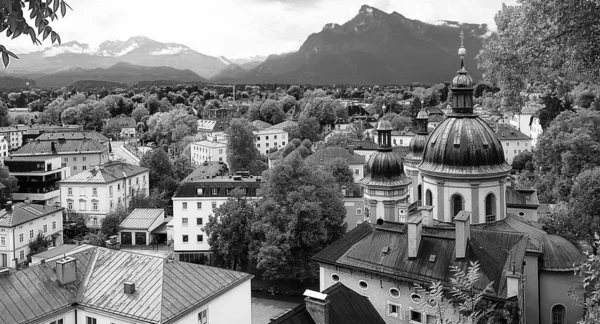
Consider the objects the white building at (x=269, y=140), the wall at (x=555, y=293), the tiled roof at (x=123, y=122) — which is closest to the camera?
the wall at (x=555, y=293)

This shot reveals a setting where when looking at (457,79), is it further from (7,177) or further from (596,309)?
(7,177)

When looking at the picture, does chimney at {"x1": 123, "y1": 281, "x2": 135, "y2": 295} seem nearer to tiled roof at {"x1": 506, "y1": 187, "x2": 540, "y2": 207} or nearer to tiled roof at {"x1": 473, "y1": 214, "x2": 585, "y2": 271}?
tiled roof at {"x1": 473, "y1": 214, "x2": 585, "y2": 271}

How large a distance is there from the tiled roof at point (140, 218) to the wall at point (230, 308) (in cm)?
2844

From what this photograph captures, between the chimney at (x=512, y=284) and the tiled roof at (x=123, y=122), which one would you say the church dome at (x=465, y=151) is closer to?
the chimney at (x=512, y=284)

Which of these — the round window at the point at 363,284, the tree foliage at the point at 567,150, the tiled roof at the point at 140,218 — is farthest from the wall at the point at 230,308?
the tree foliage at the point at 567,150

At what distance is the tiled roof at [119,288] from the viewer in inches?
917

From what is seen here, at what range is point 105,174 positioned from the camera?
63.3m

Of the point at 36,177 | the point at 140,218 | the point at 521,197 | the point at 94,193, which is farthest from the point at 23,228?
the point at 521,197

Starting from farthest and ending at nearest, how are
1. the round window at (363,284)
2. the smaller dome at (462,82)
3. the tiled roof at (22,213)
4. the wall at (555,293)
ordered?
the tiled roof at (22,213) < the smaller dome at (462,82) < the round window at (363,284) < the wall at (555,293)

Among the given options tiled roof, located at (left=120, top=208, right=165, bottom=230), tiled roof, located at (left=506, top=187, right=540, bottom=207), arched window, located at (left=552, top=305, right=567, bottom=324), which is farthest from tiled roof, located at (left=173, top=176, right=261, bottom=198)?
arched window, located at (left=552, top=305, right=567, bottom=324)

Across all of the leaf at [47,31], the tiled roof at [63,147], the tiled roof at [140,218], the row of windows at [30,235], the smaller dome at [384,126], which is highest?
the leaf at [47,31]

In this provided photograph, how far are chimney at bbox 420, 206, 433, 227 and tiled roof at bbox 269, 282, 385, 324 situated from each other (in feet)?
25.9

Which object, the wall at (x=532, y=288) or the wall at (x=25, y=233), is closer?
the wall at (x=532, y=288)

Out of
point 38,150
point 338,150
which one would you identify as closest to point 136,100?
point 38,150
